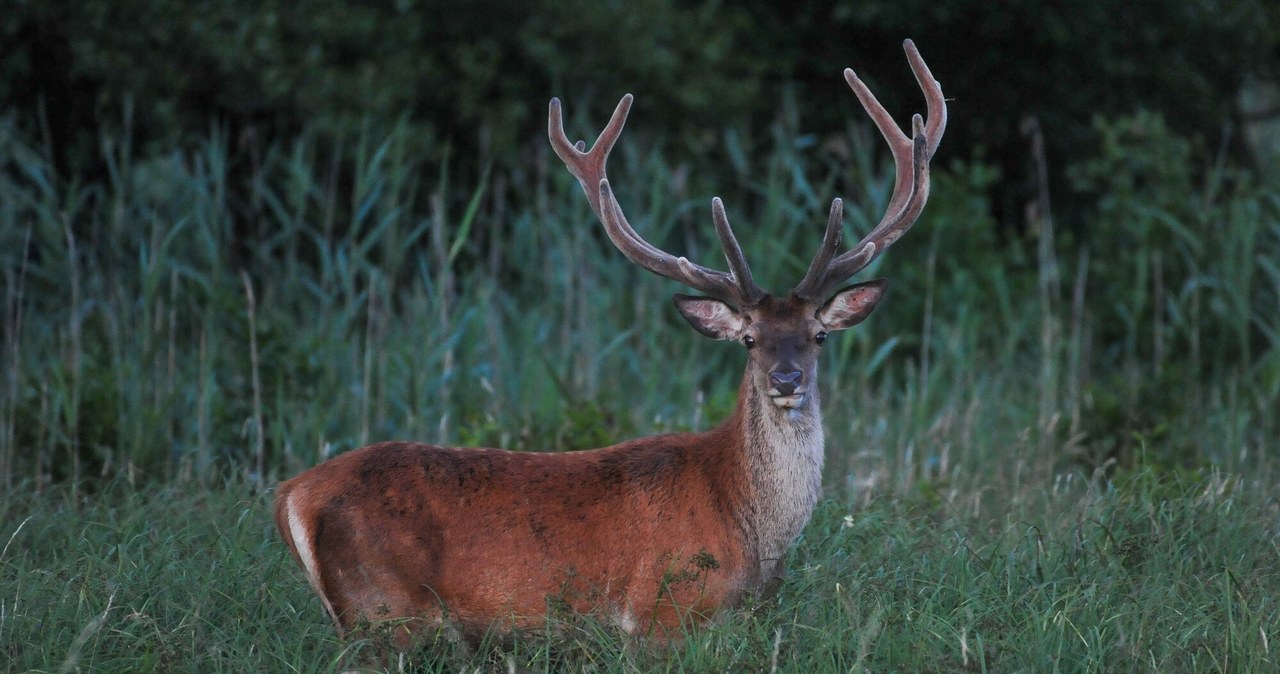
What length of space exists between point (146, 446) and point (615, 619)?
106 inches

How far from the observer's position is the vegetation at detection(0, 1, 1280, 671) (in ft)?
12.6

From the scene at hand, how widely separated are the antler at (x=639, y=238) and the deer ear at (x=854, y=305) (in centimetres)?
24

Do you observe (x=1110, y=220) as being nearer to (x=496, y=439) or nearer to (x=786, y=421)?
(x=496, y=439)

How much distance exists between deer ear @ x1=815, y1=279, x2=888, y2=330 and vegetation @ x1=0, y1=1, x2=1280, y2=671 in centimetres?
70

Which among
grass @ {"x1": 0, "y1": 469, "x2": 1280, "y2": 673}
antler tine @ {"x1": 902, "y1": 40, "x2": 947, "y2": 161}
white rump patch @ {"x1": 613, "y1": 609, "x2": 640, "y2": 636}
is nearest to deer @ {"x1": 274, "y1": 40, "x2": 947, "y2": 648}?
white rump patch @ {"x1": 613, "y1": 609, "x2": 640, "y2": 636}

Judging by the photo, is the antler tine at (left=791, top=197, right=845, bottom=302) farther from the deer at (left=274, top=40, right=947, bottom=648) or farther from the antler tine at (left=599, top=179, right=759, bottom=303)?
the antler tine at (left=599, top=179, right=759, bottom=303)

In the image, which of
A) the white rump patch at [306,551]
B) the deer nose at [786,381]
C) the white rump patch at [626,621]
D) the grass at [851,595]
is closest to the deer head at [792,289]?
the deer nose at [786,381]

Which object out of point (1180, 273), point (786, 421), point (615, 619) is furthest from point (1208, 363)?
point (615, 619)

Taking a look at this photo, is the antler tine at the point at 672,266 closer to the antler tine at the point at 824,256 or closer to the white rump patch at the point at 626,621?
the antler tine at the point at 824,256

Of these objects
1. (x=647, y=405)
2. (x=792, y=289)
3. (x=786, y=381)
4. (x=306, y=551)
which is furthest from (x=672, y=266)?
(x=647, y=405)

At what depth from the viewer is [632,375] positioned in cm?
738

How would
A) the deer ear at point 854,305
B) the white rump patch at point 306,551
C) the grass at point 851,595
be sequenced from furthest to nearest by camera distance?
1. the deer ear at point 854,305
2. the white rump patch at point 306,551
3. the grass at point 851,595

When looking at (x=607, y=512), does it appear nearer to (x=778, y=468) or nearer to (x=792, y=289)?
(x=778, y=468)

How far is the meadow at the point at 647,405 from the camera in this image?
3.79 metres
